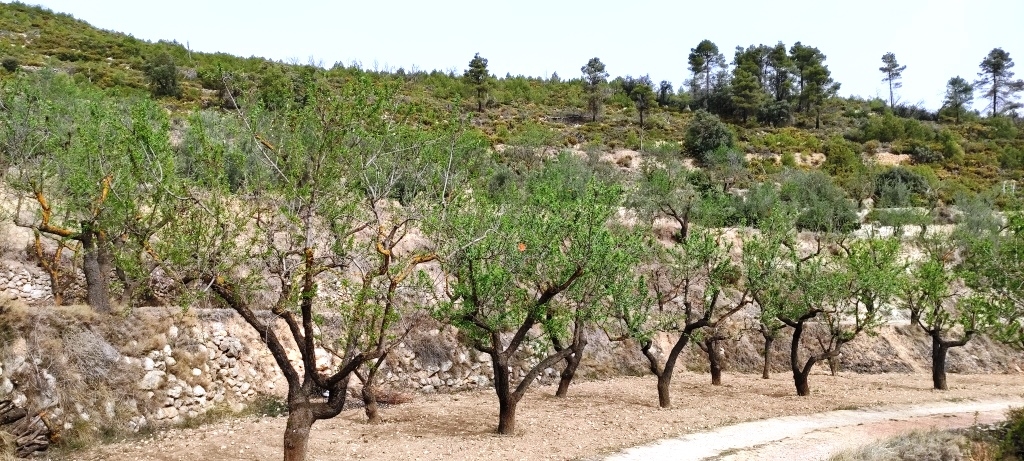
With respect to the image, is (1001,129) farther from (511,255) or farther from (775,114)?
(511,255)

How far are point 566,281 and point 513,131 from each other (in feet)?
194

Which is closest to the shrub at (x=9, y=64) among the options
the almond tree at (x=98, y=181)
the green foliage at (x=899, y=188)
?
the almond tree at (x=98, y=181)

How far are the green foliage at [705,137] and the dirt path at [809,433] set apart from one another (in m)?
51.4

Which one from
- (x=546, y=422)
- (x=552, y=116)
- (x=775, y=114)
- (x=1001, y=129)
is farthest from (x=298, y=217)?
(x=1001, y=129)

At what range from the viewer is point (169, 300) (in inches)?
908

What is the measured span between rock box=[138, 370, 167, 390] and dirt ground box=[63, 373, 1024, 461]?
Result: 1.55m

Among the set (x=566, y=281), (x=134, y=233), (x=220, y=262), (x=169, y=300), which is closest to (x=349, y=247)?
(x=220, y=262)

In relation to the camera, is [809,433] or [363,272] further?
[809,433]

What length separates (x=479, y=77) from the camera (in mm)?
91625

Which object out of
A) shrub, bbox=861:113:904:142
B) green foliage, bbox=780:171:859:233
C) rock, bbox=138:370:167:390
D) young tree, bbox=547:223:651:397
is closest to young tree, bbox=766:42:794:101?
shrub, bbox=861:113:904:142

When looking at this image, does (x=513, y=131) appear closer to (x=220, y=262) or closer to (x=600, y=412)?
(x=600, y=412)

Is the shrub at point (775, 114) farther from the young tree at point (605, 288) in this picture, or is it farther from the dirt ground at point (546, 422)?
the young tree at point (605, 288)

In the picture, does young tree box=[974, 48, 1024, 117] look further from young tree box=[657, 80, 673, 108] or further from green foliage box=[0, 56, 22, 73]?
green foliage box=[0, 56, 22, 73]

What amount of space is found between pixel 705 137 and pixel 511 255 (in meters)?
63.3
